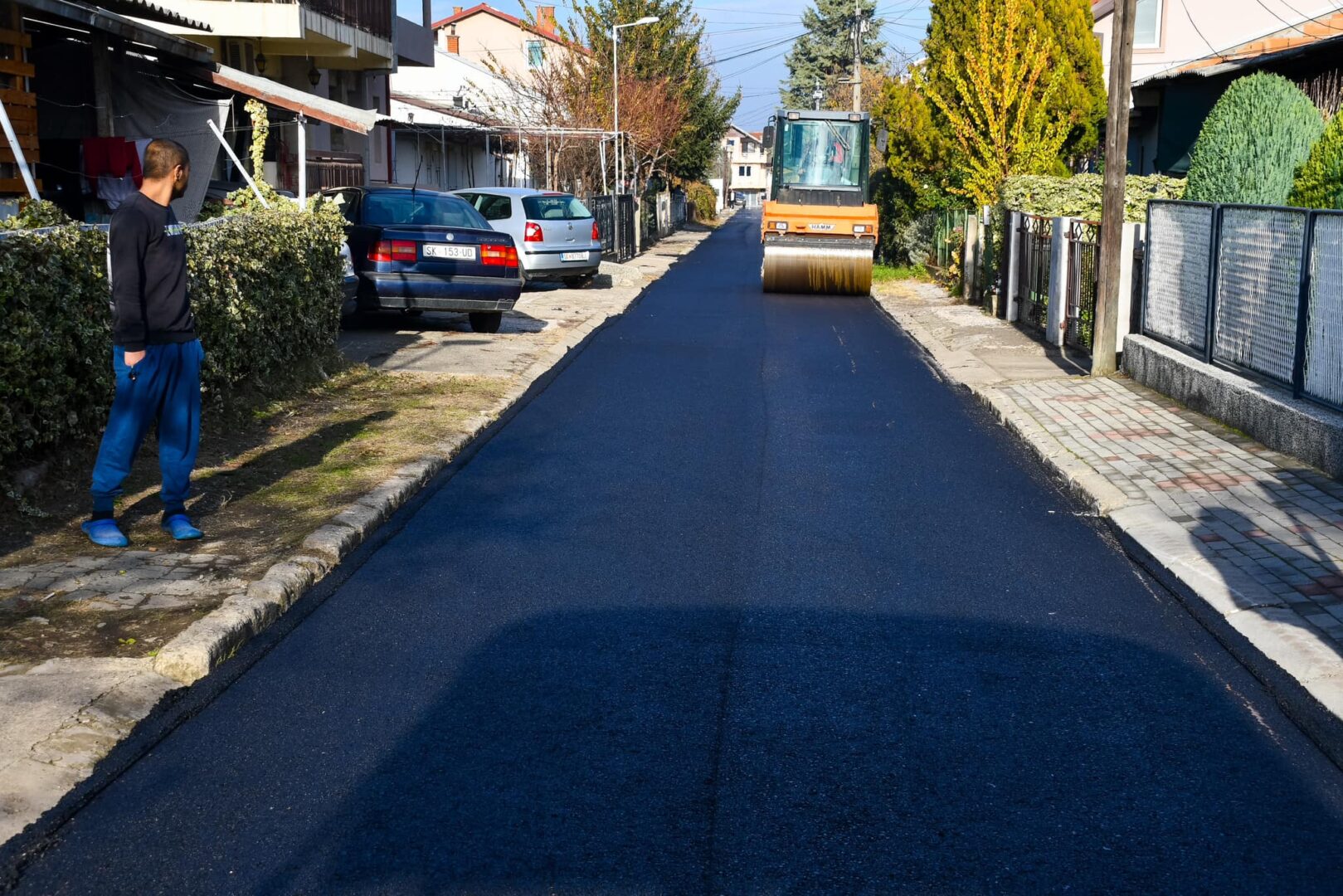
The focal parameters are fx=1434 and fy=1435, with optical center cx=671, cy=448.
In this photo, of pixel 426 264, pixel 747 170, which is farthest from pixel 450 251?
pixel 747 170

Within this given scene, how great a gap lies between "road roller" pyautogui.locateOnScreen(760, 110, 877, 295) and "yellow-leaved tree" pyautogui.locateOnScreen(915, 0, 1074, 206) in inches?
75.1

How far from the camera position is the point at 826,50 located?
100062 millimetres

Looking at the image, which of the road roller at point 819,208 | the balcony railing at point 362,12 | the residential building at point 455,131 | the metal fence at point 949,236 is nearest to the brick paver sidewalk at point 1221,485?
the road roller at point 819,208

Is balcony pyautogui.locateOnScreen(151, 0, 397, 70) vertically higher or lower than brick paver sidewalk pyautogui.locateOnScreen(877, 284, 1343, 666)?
higher

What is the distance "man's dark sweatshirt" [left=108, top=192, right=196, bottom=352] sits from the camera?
6.76m

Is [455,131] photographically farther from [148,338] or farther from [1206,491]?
A: [148,338]

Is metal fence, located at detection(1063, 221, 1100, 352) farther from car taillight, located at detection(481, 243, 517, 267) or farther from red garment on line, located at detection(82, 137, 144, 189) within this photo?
red garment on line, located at detection(82, 137, 144, 189)

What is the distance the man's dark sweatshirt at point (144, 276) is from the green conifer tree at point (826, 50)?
9365cm

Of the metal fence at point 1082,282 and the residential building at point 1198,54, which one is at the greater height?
the residential building at point 1198,54

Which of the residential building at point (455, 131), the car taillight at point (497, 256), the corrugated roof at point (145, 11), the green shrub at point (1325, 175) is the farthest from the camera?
the residential building at point (455, 131)

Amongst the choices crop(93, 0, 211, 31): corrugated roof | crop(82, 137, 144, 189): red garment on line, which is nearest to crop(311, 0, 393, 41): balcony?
crop(93, 0, 211, 31): corrugated roof

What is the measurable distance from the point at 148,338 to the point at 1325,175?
10.0m

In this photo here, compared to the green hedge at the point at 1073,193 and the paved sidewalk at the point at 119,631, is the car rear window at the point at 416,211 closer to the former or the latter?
the paved sidewalk at the point at 119,631

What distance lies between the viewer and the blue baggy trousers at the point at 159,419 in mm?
6844
